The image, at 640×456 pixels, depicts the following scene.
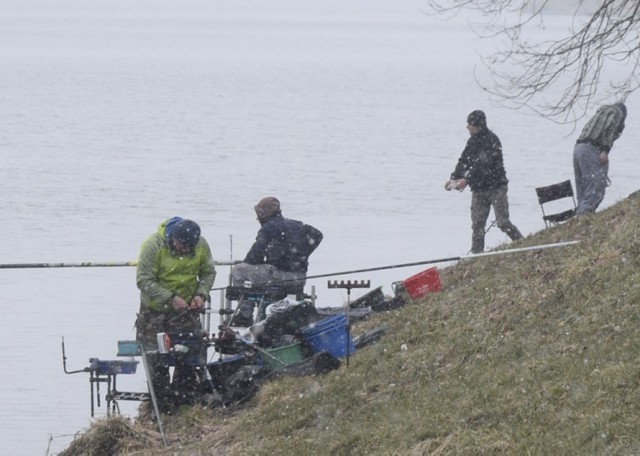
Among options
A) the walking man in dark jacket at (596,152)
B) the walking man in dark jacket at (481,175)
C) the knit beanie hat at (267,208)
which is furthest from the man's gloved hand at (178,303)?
the walking man in dark jacket at (596,152)

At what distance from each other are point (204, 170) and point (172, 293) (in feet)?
75.1

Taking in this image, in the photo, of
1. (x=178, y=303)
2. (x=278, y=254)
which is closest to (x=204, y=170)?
(x=278, y=254)

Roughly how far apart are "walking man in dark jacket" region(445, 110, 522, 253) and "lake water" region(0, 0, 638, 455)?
319 cm

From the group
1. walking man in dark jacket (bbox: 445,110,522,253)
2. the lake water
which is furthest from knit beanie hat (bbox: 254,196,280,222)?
walking man in dark jacket (bbox: 445,110,522,253)

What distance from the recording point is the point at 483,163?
14148mm

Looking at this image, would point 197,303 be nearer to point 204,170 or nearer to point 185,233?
point 185,233

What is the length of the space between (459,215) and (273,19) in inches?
4855

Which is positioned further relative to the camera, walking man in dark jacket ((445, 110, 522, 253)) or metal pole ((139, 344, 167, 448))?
walking man in dark jacket ((445, 110, 522, 253))

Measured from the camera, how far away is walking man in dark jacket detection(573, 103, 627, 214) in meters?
13.6

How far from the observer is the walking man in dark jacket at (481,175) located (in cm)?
1415

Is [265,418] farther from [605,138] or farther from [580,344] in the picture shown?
[605,138]

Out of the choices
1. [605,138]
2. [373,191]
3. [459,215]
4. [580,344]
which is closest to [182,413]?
[580,344]

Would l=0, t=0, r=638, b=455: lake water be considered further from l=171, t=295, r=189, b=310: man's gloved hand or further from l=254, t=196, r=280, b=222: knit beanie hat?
l=254, t=196, r=280, b=222: knit beanie hat

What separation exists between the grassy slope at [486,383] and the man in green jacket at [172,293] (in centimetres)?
40
